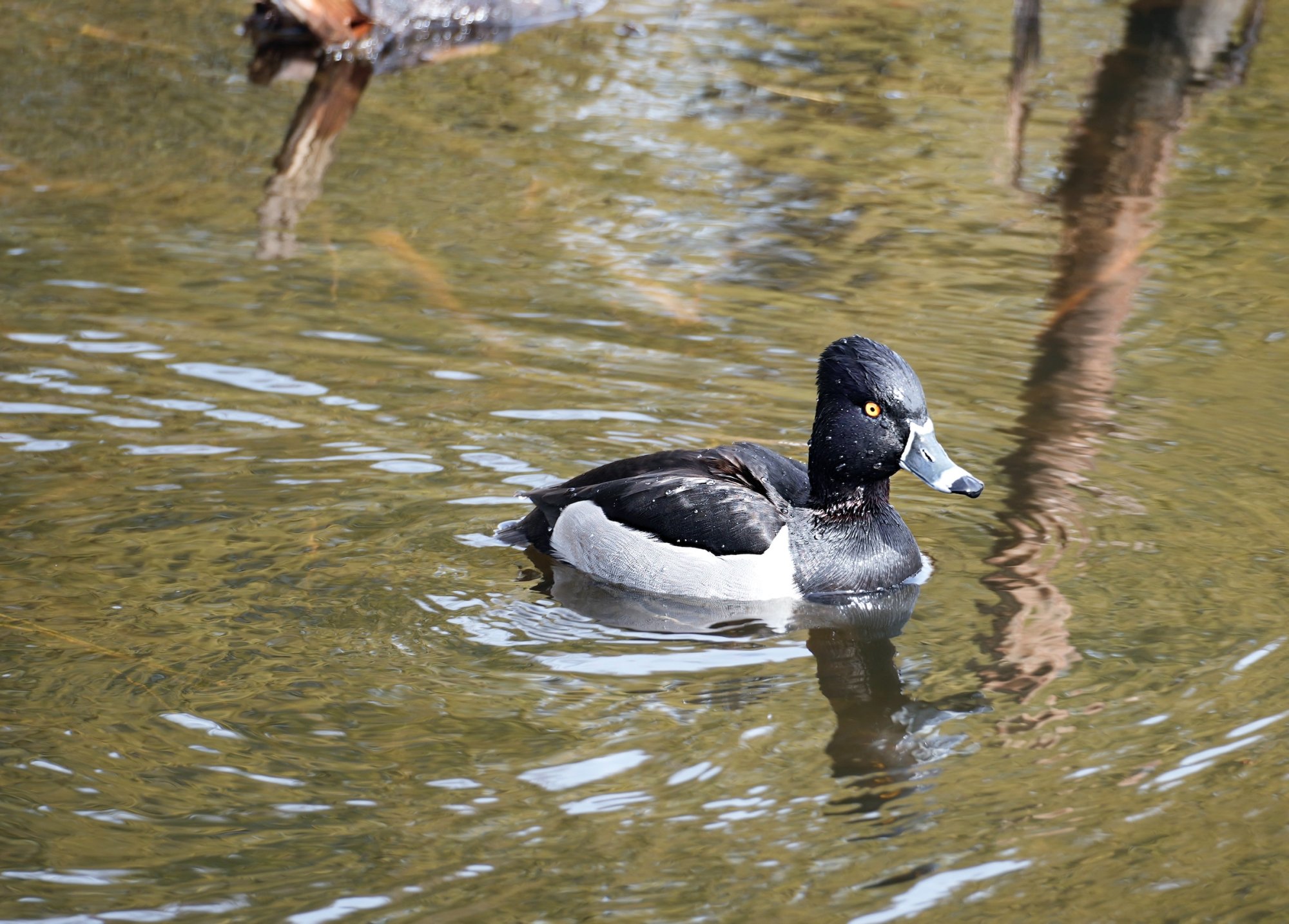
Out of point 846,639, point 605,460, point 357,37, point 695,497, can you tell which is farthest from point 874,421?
point 357,37

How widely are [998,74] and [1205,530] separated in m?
8.31

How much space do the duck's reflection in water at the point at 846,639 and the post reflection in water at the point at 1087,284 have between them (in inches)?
15.8

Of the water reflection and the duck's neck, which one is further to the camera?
the water reflection

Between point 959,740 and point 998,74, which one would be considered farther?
point 998,74

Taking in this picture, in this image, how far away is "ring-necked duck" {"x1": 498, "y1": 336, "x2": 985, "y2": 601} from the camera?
21.7ft

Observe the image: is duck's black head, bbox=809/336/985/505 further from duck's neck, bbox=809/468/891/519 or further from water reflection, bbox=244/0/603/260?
water reflection, bbox=244/0/603/260

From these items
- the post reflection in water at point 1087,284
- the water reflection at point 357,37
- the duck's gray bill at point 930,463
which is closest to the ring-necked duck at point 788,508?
the duck's gray bill at point 930,463

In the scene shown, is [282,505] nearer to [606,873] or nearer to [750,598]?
[750,598]

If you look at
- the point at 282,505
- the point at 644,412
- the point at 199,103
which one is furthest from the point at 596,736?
the point at 199,103

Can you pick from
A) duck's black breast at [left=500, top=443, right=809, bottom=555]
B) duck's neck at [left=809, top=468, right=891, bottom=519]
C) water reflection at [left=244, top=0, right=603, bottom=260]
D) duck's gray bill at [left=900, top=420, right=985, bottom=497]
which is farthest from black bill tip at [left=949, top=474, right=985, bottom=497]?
water reflection at [left=244, top=0, right=603, bottom=260]

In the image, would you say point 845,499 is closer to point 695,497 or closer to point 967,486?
point 967,486

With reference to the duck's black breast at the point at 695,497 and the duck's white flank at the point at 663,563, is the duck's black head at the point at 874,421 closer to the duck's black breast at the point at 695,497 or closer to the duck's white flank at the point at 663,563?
the duck's black breast at the point at 695,497

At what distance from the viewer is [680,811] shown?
500cm

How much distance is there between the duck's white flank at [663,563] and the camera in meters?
6.59
